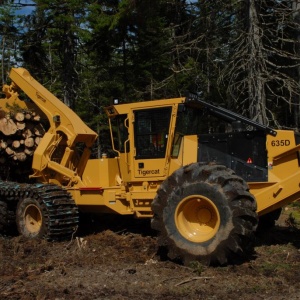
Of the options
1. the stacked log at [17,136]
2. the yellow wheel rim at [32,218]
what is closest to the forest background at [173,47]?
the stacked log at [17,136]

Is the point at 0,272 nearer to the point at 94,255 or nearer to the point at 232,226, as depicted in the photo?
the point at 94,255

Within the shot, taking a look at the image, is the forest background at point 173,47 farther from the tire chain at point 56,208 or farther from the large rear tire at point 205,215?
the large rear tire at point 205,215

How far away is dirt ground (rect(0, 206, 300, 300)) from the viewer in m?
5.96

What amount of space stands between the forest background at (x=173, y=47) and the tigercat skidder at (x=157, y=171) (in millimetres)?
4004

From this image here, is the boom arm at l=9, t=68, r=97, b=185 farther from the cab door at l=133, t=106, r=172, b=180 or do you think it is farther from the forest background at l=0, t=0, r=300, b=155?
the forest background at l=0, t=0, r=300, b=155

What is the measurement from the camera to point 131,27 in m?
18.4

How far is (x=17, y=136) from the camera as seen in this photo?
10891 millimetres

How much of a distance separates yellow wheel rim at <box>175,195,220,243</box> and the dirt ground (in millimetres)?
514

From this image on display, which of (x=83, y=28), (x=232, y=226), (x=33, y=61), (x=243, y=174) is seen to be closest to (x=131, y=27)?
(x=83, y=28)

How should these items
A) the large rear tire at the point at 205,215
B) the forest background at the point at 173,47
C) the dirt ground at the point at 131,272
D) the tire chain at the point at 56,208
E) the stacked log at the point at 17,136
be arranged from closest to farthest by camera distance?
the dirt ground at the point at 131,272, the large rear tire at the point at 205,215, the tire chain at the point at 56,208, the stacked log at the point at 17,136, the forest background at the point at 173,47

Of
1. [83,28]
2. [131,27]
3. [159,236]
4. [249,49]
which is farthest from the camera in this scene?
[131,27]

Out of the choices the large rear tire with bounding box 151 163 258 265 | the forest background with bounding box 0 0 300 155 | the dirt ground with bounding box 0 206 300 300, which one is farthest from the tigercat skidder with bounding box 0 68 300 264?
the forest background with bounding box 0 0 300 155

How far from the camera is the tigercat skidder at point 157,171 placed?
283 inches

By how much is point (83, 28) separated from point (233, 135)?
10.4m
